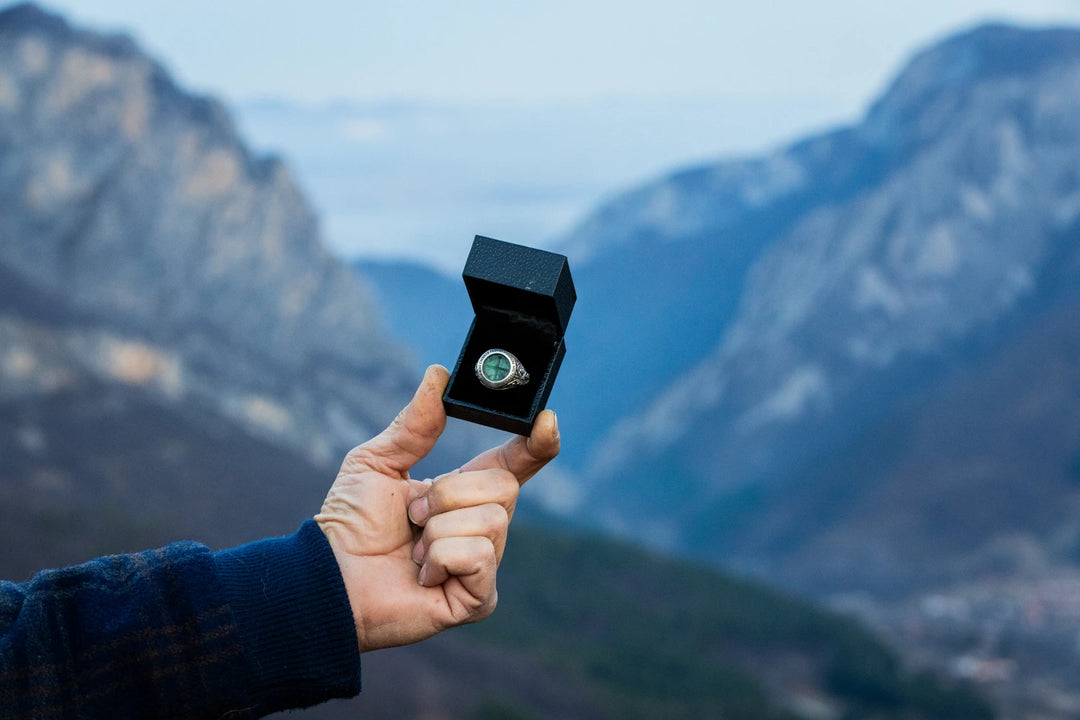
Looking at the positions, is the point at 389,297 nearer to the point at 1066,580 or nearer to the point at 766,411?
the point at 766,411

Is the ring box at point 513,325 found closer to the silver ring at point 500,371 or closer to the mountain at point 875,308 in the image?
the silver ring at point 500,371

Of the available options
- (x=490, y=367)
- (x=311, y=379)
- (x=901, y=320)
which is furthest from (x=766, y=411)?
(x=490, y=367)

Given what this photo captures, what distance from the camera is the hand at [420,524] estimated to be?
13.3ft

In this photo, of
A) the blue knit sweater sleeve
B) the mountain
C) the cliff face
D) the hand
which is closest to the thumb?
the hand

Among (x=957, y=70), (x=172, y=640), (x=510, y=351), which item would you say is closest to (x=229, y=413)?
(x=510, y=351)

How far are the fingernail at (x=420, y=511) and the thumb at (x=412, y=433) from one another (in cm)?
17

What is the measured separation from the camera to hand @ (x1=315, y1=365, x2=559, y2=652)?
407 centimetres

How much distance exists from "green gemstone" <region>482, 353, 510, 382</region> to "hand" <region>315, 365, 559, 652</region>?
6.7 inches

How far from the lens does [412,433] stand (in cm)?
429

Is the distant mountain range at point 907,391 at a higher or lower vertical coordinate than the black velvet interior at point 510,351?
higher

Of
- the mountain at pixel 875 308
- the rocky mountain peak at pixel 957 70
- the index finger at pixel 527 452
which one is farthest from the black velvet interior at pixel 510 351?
the rocky mountain peak at pixel 957 70

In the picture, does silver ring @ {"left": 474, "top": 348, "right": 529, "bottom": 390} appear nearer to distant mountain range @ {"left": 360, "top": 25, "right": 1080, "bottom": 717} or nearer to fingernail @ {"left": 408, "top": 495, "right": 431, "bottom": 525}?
fingernail @ {"left": 408, "top": 495, "right": 431, "bottom": 525}

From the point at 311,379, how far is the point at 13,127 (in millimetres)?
29856

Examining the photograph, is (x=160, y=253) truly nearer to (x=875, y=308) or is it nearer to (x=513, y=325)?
(x=875, y=308)
